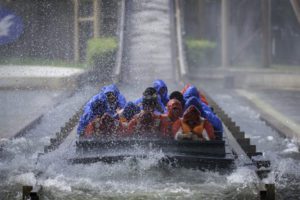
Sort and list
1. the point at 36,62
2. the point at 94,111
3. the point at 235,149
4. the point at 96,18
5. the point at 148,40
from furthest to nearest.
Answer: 1. the point at 36,62
2. the point at 96,18
3. the point at 148,40
4. the point at 94,111
5. the point at 235,149

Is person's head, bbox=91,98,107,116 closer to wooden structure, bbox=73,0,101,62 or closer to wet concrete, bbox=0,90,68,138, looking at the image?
wet concrete, bbox=0,90,68,138

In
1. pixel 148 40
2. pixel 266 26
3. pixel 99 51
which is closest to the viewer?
pixel 99 51

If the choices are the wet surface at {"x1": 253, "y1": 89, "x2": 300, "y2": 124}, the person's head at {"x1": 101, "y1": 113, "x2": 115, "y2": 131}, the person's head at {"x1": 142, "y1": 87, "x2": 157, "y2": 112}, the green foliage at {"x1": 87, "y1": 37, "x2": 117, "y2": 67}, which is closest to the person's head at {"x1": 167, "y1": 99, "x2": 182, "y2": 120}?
the person's head at {"x1": 142, "y1": 87, "x2": 157, "y2": 112}

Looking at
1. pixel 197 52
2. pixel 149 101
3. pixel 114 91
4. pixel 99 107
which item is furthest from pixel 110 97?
pixel 197 52

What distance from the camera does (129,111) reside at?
834 cm

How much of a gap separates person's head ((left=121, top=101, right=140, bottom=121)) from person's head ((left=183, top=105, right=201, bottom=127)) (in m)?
1.04

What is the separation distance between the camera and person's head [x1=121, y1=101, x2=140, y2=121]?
8.31 meters

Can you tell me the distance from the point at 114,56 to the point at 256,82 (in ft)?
15.1

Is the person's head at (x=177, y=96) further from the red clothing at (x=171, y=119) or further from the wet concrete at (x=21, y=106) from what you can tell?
the wet concrete at (x=21, y=106)

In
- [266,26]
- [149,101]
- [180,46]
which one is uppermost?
[266,26]

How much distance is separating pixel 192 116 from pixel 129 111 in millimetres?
1184

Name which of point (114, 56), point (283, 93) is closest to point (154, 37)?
point (114, 56)

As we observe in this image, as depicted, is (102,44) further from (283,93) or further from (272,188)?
(272,188)

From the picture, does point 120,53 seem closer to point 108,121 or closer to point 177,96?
point 177,96
